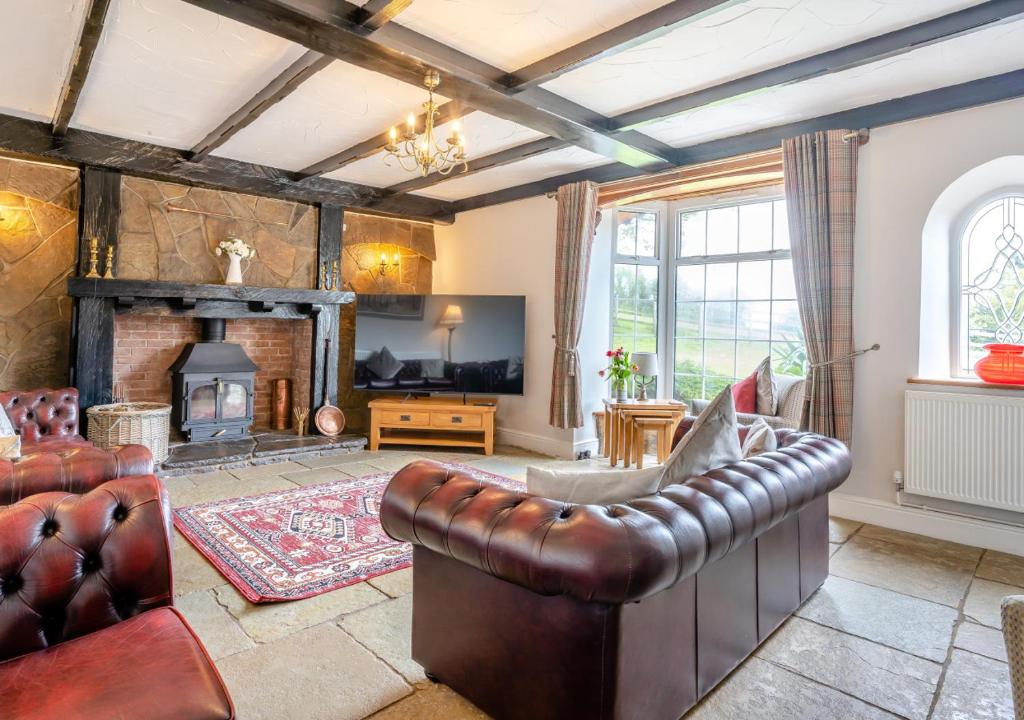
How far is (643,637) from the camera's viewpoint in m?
1.50

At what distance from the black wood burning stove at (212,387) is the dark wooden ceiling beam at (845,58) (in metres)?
3.49

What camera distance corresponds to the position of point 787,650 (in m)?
2.12

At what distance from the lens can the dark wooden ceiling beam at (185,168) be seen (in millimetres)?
4152

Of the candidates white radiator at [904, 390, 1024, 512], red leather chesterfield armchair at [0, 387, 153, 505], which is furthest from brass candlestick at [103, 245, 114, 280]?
white radiator at [904, 390, 1024, 512]

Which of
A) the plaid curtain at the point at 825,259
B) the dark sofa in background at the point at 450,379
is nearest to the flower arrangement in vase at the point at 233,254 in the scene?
the dark sofa in background at the point at 450,379

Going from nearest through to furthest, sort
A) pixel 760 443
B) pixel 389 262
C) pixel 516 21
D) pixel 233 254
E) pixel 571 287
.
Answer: pixel 760 443 → pixel 516 21 → pixel 571 287 → pixel 233 254 → pixel 389 262

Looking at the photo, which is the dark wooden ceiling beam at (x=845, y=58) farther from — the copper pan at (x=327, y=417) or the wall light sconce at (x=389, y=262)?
the copper pan at (x=327, y=417)

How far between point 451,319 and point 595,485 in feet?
13.2

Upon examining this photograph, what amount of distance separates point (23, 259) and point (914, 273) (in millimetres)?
6249

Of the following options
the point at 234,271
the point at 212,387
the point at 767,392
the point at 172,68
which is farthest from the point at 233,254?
the point at 767,392

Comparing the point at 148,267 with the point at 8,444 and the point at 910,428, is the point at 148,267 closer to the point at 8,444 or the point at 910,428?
the point at 8,444

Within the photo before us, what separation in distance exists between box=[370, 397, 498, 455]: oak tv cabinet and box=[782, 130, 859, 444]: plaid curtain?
8.91ft

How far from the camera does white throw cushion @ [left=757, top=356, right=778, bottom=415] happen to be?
4061 mm

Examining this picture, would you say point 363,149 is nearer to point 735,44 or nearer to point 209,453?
point 209,453
